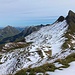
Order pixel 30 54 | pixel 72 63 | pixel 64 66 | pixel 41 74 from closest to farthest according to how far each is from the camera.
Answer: pixel 41 74, pixel 64 66, pixel 72 63, pixel 30 54

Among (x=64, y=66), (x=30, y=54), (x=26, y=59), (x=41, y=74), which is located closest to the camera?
(x=41, y=74)

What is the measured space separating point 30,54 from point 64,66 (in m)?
79.6

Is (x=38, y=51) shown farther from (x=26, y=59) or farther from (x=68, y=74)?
(x=68, y=74)

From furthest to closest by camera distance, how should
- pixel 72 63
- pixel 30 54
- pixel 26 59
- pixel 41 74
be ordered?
pixel 30 54
pixel 26 59
pixel 72 63
pixel 41 74

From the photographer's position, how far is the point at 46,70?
18922 mm

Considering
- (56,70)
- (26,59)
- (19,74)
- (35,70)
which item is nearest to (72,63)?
(56,70)

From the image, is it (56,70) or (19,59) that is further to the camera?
(19,59)

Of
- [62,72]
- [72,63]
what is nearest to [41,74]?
[62,72]

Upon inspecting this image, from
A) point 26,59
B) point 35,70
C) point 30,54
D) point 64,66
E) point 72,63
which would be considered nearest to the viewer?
point 35,70

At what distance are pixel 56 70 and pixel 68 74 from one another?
1.82 meters

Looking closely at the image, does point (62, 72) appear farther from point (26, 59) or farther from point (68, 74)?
point (26, 59)

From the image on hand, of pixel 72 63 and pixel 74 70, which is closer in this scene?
pixel 74 70

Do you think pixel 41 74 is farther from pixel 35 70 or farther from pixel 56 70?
pixel 56 70

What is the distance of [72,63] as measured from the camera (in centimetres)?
2253
